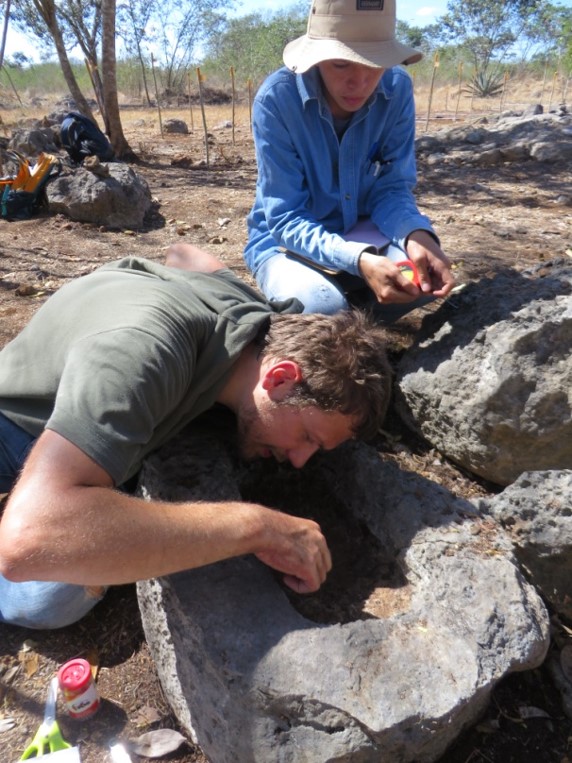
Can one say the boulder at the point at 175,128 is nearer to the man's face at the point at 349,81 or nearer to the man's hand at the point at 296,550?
the man's face at the point at 349,81

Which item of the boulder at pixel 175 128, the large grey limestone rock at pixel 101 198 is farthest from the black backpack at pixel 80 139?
the boulder at pixel 175 128

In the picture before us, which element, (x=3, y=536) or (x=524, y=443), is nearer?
(x=3, y=536)

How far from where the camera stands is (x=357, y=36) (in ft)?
7.45

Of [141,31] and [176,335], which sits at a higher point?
[141,31]

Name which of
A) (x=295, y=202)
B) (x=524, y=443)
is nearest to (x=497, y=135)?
(x=295, y=202)

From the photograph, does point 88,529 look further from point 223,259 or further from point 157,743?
point 223,259

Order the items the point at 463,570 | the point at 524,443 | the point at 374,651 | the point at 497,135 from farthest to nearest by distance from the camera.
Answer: the point at 497,135 < the point at 524,443 < the point at 463,570 < the point at 374,651

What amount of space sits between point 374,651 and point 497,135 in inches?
348

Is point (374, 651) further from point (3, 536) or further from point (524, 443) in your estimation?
point (524, 443)

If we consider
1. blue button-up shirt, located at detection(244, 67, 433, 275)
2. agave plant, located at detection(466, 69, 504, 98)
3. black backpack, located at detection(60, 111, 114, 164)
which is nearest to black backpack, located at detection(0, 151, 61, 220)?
black backpack, located at detection(60, 111, 114, 164)

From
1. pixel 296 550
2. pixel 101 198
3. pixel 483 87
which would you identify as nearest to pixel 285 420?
pixel 296 550

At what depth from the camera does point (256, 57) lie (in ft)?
93.9

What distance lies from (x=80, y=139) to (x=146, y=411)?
7.61 m

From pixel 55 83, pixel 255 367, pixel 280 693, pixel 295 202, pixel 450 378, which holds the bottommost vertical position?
pixel 280 693
